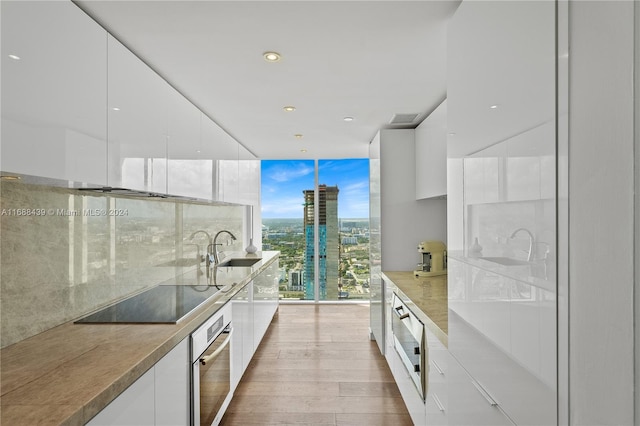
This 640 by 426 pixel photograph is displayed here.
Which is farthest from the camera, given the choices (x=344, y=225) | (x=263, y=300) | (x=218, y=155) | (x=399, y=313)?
(x=344, y=225)

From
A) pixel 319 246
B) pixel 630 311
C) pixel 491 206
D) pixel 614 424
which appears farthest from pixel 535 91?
pixel 319 246

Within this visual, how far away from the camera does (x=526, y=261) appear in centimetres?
97

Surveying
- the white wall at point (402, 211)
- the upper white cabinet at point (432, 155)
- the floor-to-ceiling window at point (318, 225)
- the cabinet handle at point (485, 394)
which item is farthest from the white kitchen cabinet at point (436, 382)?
the floor-to-ceiling window at point (318, 225)

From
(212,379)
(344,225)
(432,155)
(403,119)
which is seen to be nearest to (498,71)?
(432,155)

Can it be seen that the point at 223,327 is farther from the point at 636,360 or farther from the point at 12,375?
the point at 636,360

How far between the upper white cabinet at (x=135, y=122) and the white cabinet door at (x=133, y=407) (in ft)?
2.79

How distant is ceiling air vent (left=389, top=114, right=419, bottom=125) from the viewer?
3.14 metres

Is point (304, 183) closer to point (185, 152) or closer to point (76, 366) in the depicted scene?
point (185, 152)

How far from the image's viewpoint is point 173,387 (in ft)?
5.00

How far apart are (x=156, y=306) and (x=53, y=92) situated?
47.3 inches

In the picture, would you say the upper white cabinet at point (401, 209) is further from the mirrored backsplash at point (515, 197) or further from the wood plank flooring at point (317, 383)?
the mirrored backsplash at point (515, 197)

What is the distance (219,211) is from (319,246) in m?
2.15

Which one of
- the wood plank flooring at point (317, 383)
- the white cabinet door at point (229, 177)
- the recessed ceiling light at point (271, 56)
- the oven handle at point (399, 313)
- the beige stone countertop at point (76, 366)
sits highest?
the recessed ceiling light at point (271, 56)

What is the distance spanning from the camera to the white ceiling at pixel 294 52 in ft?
4.87
